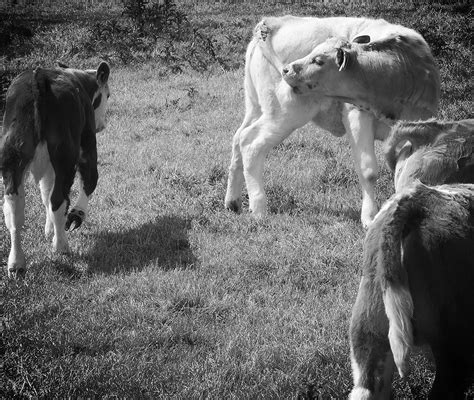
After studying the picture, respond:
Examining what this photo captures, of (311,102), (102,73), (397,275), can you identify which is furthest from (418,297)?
(102,73)

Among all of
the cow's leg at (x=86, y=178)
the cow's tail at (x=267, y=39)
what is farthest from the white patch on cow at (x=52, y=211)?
the cow's tail at (x=267, y=39)

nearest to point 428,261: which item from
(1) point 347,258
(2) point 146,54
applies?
(1) point 347,258

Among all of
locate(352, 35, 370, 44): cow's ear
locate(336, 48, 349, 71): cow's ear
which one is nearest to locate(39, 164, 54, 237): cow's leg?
locate(336, 48, 349, 71): cow's ear

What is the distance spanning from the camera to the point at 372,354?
11.6 feet

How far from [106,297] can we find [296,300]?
154cm

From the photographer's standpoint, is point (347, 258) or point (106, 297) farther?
point (347, 258)

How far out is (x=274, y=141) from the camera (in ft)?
26.5

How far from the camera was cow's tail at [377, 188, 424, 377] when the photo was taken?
327 centimetres

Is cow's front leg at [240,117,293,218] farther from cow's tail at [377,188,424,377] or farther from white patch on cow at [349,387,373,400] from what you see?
white patch on cow at [349,387,373,400]

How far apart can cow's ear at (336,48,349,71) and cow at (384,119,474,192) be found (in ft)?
6.54

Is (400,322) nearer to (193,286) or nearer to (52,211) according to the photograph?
(193,286)

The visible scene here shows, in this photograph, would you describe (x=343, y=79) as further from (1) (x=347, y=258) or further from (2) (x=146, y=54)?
(2) (x=146, y=54)

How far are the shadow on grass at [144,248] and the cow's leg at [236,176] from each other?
2.35ft

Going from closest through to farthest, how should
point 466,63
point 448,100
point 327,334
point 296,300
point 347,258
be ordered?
point 327,334 → point 296,300 → point 347,258 → point 448,100 → point 466,63
